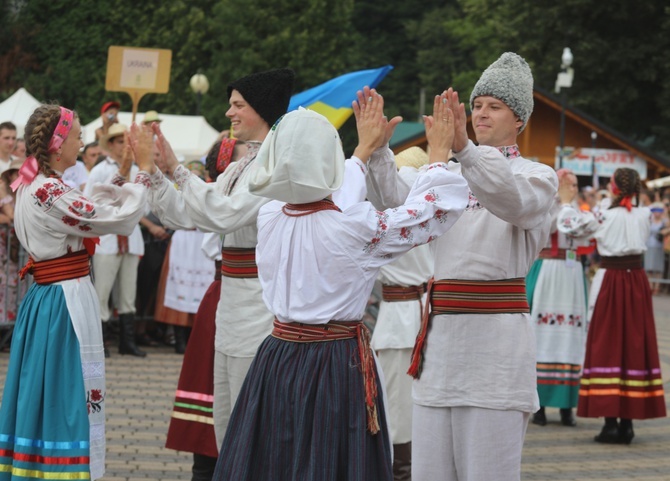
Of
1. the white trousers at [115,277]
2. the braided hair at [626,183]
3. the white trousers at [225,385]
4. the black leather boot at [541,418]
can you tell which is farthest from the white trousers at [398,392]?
the white trousers at [115,277]

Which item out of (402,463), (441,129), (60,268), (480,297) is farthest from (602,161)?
(441,129)

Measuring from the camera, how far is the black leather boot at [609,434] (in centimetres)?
890

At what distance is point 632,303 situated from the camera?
30.0 ft

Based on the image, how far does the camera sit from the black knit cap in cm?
591

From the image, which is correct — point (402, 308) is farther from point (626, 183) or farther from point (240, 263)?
point (626, 183)

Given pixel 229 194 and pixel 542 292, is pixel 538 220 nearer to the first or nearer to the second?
pixel 229 194

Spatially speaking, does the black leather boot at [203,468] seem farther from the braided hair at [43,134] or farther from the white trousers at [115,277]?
the white trousers at [115,277]

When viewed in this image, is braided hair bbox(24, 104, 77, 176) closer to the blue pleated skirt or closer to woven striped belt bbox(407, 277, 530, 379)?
the blue pleated skirt

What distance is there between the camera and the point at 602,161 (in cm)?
3328

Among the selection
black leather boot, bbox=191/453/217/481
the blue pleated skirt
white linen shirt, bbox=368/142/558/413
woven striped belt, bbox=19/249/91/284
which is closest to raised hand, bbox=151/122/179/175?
woven striped belt, bbox=19/249/91/284

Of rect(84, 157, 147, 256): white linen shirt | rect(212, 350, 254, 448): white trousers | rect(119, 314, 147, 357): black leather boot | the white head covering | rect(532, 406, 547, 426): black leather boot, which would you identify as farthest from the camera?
rect(119, 314, 147, 357): black leather boot

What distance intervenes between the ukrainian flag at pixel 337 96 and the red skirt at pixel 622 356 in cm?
333

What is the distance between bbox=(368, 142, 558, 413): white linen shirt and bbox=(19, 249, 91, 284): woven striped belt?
70.9 inches

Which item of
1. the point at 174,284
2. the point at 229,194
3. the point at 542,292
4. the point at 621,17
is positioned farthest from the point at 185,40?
the point at 229,194
